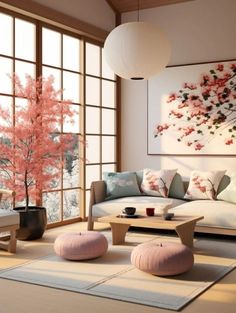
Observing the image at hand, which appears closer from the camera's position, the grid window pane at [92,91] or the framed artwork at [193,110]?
the framed artwork at [193,110]

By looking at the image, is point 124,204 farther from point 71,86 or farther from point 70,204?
point 71,86

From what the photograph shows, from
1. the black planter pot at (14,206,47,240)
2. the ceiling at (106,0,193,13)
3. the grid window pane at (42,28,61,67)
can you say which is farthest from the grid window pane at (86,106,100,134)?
the black planter pot at (14,206,47,240)

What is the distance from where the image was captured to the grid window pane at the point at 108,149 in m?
7.02

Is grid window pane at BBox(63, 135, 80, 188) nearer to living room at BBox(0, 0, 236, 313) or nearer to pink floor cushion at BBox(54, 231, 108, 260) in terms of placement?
living room at BBox(0, 0, 236, 313)

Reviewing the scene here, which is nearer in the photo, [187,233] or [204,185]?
[187,233]

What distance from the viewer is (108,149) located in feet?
23.3

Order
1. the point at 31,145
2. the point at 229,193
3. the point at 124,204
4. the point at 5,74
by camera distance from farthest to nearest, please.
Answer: the point at 124,204, the point at 229,193, the point at 5,74, the point at 31,145

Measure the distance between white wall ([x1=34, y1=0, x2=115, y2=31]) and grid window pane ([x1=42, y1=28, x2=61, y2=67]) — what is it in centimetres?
31

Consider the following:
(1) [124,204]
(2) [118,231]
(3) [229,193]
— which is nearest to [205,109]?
(3) [229,193]

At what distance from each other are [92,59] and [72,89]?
661 millimetres

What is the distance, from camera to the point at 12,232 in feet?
14.9

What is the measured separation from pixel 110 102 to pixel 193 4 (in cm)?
185

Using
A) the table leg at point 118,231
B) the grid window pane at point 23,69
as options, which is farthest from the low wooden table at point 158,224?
the grid window pane at point 23,69

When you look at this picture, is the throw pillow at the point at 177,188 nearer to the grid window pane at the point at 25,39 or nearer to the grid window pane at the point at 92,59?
the grid window pane at the point at 92,59
